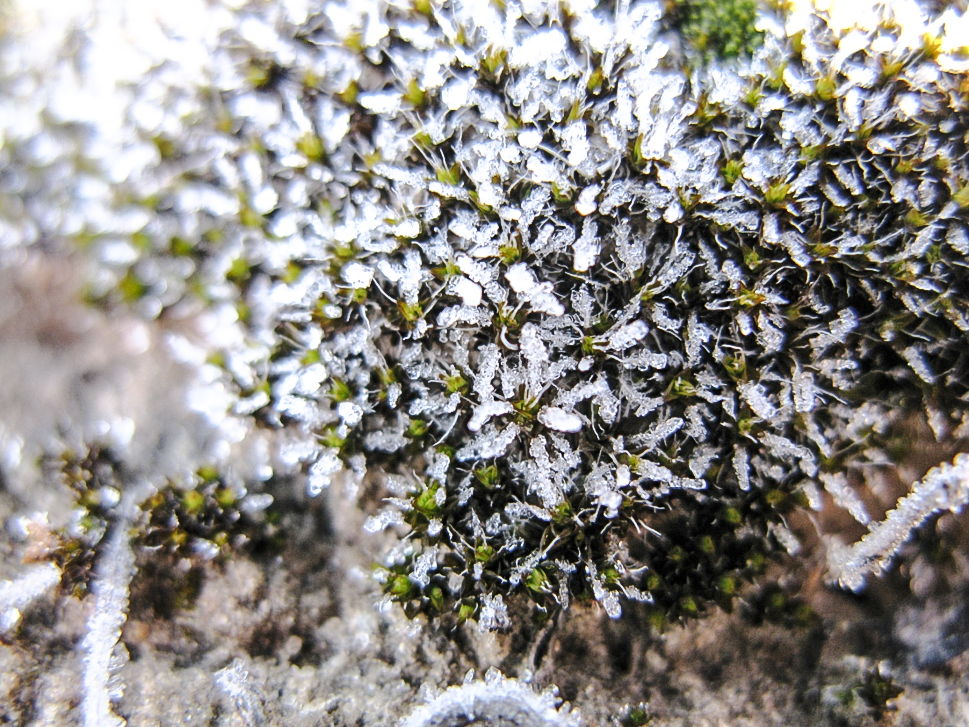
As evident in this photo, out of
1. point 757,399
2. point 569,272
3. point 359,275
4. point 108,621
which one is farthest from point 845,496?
point 108,621

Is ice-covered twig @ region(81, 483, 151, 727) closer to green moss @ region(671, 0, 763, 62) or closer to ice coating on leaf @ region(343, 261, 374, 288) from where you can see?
ice coating on leaf @ region(343, 261, 374, 288)

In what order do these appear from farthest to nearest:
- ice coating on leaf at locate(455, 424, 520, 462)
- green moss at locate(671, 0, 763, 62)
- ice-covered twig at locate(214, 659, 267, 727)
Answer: green moss at locate(671, 0, 763, 62), ice coating on leaf at locate(455, 424, 520, 462), ice-covered twig at locate(214, 659, 267, 727)

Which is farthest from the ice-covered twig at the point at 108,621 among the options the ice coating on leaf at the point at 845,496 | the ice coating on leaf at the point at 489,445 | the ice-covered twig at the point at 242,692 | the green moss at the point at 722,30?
the green moss at the point at 722,30

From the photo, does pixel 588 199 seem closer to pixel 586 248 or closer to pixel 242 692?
pixel 586 248

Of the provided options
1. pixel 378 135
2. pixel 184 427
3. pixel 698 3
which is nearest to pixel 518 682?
pixel 184 427

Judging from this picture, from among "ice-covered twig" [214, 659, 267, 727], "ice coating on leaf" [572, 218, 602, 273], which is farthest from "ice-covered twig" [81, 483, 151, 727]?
"ice coating on leaf" [572, 218, 602, 273]

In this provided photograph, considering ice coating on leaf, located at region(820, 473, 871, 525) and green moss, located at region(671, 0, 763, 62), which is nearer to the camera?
ice coating on leaf, located at region(820, 473, 871, 525)
